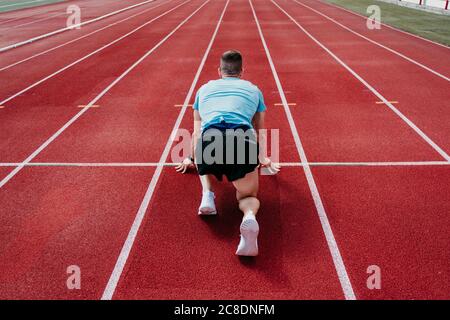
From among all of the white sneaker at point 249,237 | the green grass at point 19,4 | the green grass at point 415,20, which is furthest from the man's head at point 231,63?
the green grass at point 19,4

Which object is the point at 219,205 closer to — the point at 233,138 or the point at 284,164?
the point at 233,138

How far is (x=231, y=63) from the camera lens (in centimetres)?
352

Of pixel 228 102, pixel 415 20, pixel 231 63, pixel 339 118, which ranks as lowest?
pixel 339 118

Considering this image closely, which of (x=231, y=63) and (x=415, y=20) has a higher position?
(x=415, y=20)

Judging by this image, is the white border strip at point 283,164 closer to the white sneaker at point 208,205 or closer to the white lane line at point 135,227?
the white lane line at point 135,227

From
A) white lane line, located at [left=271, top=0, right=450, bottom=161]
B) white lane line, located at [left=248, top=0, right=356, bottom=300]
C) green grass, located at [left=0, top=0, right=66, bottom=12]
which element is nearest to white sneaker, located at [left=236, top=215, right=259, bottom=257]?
white lane line, located at [left=248, top=0, right=356, bottom=300]

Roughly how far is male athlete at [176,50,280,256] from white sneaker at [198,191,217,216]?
37 cm

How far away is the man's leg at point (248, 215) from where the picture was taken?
10.4 ft

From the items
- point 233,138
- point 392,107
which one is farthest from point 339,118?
point 233,138

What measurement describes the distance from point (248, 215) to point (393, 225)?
1.50 meters

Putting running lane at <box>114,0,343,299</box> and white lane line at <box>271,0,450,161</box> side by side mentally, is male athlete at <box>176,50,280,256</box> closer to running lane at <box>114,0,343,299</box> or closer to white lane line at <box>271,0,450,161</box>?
running lane at <box>114,0,343,299</box>

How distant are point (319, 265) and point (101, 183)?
2695 millimetres

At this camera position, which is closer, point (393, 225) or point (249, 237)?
point (249, 237)
